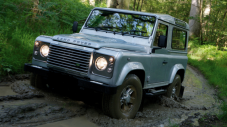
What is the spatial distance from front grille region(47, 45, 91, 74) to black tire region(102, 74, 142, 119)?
0.62 metres

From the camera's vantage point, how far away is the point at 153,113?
5.19 metres

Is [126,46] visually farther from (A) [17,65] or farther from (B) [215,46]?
(B) [215,46]

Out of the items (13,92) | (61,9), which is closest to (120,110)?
(13,92)

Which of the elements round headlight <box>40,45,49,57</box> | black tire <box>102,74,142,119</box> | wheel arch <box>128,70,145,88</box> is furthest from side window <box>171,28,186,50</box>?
round headlight <box>40,45,49,57</box>

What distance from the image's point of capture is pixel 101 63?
3.79 metres

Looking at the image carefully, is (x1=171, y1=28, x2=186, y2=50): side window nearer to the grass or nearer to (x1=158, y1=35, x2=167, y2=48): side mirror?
(x1=158, y1=35, x2=167, y2=48): side mirror

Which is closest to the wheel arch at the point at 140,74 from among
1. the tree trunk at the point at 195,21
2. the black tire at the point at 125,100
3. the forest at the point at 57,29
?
the black tire at the point at 125,100

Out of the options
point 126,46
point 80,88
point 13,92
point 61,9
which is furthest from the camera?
point 61,9

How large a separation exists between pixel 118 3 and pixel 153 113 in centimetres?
686

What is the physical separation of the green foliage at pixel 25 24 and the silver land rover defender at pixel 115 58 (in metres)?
1.61

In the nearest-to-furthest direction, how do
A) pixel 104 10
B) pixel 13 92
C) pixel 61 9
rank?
pixel 13 92, pixel 104 10, pixel 61 9

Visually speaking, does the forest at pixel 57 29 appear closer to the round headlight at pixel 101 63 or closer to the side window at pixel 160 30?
the side window at pixel 160 30

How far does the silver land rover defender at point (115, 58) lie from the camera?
379cm

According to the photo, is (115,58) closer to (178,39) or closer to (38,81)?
(38,81)
